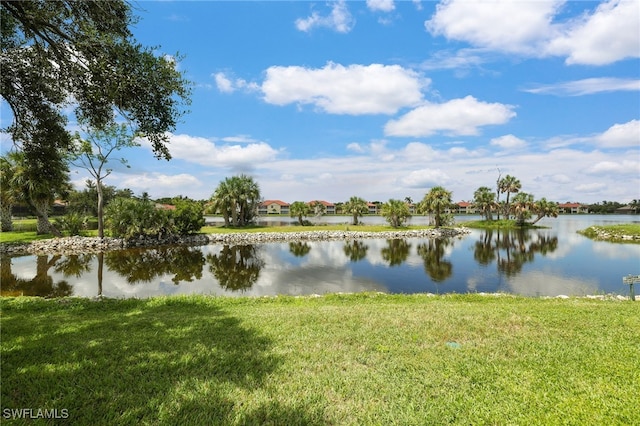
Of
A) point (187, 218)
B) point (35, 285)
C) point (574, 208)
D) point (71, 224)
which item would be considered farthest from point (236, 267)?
point (574, 208)

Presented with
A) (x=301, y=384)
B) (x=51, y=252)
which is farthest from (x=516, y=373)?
(x=51, y=252)

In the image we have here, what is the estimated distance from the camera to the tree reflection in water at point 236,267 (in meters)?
17.2

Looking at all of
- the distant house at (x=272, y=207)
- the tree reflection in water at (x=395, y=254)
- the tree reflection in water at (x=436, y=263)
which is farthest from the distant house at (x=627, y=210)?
the tree reflection in water at (x=395, y=254)

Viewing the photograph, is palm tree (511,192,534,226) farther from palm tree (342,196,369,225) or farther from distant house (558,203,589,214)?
distant house (558,203,589,214)

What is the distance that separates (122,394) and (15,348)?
3317 millimetres

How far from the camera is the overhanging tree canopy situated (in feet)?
20.9

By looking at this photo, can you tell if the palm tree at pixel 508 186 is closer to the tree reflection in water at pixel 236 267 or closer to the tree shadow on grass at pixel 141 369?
the tree reflection in water at pixel 236 267

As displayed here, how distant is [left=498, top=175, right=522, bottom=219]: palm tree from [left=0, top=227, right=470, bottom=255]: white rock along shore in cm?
2527

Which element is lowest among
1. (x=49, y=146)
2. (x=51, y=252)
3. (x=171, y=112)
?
(x=51, y=252)

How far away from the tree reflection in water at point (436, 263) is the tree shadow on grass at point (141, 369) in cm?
1411

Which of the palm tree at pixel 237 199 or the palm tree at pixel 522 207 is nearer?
the palm tree at pixel 237 199

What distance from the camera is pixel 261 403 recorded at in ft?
13.9

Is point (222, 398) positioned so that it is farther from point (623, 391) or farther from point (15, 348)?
point (623, 391)

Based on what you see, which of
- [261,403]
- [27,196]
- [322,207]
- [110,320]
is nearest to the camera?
[261,403]
